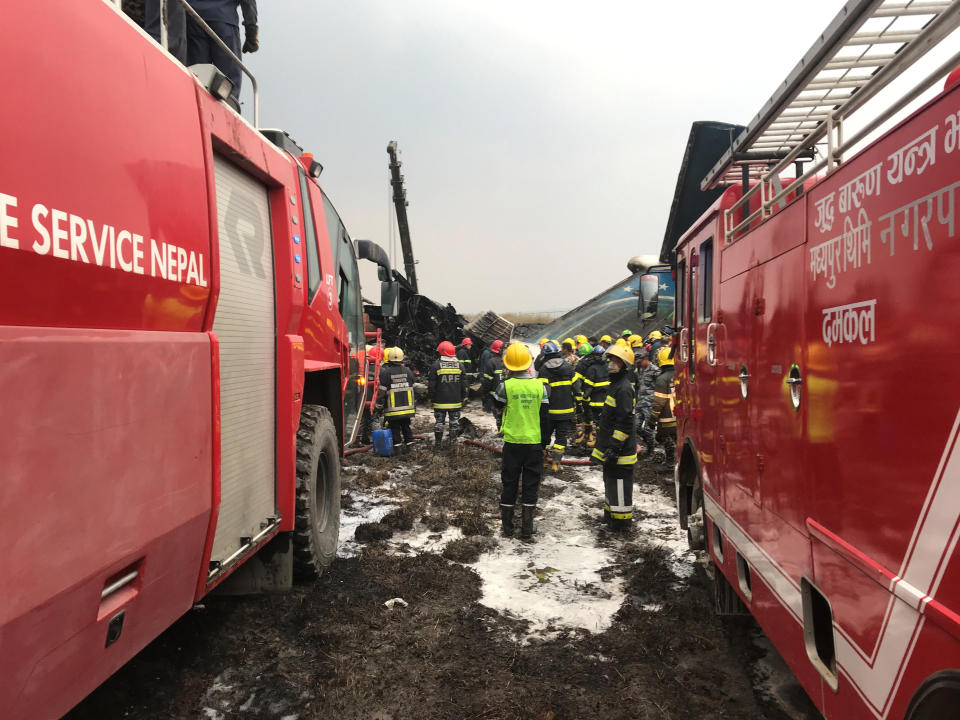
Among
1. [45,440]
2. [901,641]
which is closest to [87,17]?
[45,440]

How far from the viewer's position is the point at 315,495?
14.1 ft

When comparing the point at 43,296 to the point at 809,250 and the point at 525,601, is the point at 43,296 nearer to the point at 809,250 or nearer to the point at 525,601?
the point at 809,250

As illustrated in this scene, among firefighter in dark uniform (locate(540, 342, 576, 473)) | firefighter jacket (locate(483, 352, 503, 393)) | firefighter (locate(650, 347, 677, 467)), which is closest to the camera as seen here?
firefighter (locate(650, 347, 677, 467))

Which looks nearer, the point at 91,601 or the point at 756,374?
the point at 91,601

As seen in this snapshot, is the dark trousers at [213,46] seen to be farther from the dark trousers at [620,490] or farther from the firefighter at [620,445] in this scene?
the dark trousers at [620,490]

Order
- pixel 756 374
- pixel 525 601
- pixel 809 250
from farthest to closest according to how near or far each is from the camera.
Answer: pixel 525 601, pixel 756 374, pixel 809 250

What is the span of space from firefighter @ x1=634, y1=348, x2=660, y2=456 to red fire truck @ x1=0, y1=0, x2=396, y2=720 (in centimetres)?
771

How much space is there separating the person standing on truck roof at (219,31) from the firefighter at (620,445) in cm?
408

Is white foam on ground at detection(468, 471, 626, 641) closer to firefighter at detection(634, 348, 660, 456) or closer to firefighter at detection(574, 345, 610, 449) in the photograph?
firefighter at detection(574, 345, 610, 449)

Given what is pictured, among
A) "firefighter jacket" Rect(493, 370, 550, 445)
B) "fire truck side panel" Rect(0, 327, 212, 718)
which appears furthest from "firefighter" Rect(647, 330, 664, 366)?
"fire truck side panel" Rect(0, 327, 212, 718)

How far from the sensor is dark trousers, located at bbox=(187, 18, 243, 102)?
421 centimetres

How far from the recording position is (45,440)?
155cm

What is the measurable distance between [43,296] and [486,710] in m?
2.66

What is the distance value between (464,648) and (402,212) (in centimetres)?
1944
